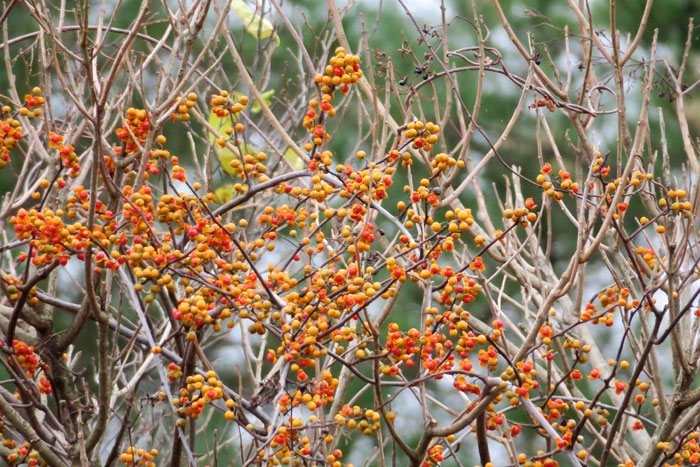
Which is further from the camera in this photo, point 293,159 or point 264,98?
point 264,98

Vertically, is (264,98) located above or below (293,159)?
above

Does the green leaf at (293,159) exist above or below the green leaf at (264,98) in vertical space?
below

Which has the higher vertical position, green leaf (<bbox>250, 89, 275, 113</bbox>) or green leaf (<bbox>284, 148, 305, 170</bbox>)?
green leaf (<bbox>250, 89, 275, 113</bbox>)

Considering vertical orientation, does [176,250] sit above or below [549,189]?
below

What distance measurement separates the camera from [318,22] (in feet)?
20.9

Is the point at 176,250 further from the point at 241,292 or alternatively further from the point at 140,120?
the point at 140,120

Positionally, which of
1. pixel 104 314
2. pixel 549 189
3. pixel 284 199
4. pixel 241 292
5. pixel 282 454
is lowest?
pixel 282 454

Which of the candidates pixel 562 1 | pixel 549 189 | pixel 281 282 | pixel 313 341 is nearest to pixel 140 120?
pixel 281 282

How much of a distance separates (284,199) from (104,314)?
11.6 ft

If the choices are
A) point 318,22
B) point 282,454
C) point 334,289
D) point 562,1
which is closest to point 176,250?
point 334,289

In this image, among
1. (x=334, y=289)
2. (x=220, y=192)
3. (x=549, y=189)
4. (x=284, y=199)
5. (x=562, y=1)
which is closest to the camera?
(x=334, y=289)

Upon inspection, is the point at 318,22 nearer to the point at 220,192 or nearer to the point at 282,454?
the point at 220,192

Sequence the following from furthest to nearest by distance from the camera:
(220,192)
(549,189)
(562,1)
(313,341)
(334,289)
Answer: (562,1) < (220,192) < (549,189) < (334,289) < (313,341)

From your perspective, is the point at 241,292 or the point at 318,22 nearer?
the point at 241,292
